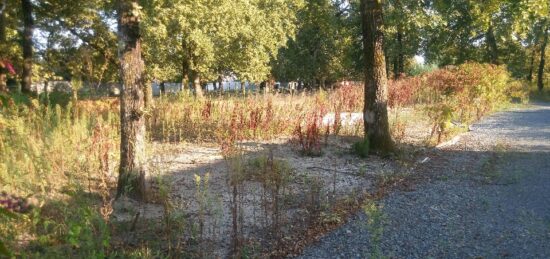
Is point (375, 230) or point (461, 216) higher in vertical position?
point (375, 230)

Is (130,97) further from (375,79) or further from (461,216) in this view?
(375,79)

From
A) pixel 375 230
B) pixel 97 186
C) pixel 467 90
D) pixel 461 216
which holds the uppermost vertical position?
pixel 467 90

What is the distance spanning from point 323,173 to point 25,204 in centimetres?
526

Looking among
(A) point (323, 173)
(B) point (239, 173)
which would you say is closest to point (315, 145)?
(A) point (323, 173)

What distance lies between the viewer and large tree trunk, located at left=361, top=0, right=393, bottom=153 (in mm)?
7211

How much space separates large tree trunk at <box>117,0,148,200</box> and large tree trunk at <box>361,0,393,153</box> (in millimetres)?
4138

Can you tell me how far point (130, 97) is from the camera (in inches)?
172

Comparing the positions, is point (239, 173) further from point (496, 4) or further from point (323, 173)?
point (496, 4)

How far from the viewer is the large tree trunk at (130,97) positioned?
14.2 ft

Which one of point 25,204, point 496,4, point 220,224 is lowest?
point 220,224

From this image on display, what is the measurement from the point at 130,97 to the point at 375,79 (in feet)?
14.2

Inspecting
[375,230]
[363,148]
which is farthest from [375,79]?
[375,230]

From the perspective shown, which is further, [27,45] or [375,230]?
[27,45]

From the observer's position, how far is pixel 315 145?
7461mm
